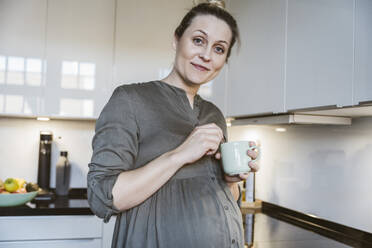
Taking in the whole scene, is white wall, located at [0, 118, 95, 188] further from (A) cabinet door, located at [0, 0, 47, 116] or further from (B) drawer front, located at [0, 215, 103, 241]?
(B) drawer front, located at [0, 215, 103, 241]

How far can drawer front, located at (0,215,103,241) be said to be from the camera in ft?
6.46

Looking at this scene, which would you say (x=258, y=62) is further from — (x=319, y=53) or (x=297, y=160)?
(x=297, y=160)

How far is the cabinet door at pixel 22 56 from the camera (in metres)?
2.16

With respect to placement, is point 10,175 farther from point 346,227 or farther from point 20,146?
point 346,227

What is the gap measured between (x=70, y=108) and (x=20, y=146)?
0.56 metres

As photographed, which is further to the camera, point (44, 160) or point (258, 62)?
point (44, 160)

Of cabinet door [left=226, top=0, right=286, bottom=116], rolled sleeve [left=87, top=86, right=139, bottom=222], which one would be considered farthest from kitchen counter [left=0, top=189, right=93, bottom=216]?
rolled sleeve [left=87, top=86, right=139, bottom=222]

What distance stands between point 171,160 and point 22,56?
5.78ft

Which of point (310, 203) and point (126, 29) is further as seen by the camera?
point (126, 29)

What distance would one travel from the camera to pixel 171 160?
765 millimetres

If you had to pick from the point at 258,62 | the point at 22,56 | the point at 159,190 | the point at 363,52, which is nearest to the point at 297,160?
the point at 258,62

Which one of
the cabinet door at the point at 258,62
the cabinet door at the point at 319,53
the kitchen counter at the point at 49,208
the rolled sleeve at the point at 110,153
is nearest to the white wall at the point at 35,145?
the kitchen counter at the point at 49,208

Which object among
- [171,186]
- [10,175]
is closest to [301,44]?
[171,186]

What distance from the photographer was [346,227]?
1775 millimetres
